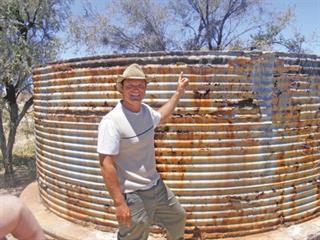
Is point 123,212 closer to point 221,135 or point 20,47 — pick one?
point 221,135

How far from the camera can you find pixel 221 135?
4246 mm

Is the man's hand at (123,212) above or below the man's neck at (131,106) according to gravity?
Result: below

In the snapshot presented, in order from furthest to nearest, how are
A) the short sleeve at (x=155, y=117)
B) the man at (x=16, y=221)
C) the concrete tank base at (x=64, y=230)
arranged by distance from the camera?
1. the concrete tank base at (x=64, y=230)
2. the short sleeve at (x=155, y=117)
3. the man at (x=16, y=221)

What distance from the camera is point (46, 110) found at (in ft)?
17.3

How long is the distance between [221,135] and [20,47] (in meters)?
7.42

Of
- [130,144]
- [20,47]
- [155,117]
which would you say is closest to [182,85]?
[155,117]

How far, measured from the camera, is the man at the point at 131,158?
2957 millimetres

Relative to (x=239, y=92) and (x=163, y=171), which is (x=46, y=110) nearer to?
(x=163, y=171)

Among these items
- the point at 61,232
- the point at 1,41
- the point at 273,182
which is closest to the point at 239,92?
the point at 273,182

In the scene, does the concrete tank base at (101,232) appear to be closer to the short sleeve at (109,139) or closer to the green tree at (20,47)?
the short sleeve at (109,139)

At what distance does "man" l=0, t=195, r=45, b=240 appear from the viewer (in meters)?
1.83

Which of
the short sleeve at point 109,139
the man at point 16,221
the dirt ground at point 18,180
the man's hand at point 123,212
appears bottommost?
the dirt ground at point 18,180

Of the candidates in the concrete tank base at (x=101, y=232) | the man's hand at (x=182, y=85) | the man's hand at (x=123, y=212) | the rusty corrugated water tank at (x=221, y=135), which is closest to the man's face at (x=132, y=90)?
the man's hand at (x=182, y=85)

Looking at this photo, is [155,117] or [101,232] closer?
[155,117]
